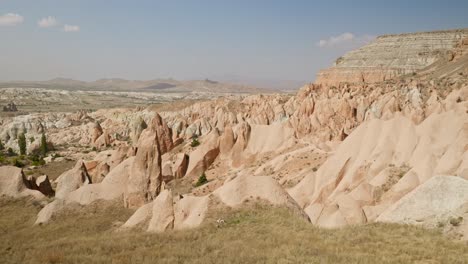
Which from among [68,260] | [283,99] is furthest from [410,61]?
[68,260]

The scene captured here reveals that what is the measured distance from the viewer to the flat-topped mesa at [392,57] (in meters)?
104

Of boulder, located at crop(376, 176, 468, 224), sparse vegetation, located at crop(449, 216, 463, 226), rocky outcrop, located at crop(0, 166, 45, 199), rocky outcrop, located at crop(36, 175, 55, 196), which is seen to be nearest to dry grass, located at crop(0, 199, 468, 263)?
sparse vegetation, located at crop(449, 216, 463, 226)

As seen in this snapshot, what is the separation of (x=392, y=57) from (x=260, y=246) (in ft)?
367

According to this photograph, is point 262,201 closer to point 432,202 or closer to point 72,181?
point 432,202

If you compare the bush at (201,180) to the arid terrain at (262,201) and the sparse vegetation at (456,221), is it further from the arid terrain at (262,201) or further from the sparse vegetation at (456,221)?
the sparse vegetation at (456,221)

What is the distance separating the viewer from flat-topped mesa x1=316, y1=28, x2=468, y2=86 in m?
104

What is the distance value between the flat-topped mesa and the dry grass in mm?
94536

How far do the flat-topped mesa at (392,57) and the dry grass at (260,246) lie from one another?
94.5 metres

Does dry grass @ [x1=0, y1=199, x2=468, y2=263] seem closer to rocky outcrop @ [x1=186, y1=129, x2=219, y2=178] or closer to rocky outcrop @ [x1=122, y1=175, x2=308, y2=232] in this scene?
rocky outcrop @ [x1=122, y1=175, x2=308, y2=232]

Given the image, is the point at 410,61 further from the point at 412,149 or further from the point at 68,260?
the point at 68,260

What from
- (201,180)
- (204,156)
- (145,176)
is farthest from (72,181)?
(204,156)

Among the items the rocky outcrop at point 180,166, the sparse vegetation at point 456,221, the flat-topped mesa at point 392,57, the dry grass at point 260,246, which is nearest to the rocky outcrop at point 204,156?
the rocky outcrop at point 180,166

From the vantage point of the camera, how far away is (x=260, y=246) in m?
12.2

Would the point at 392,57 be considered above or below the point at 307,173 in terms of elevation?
above
